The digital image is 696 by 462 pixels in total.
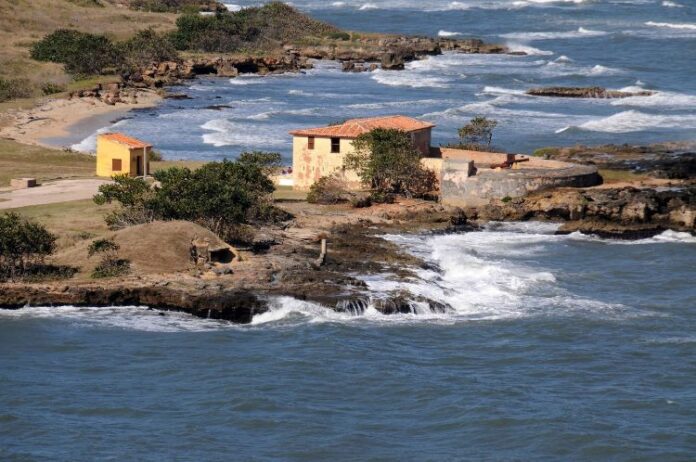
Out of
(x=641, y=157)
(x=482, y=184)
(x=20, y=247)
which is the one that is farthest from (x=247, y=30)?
(x=20, y=247)

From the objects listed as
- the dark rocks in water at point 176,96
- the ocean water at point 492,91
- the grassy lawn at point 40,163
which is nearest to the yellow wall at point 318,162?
the grassy lawn at point 40,163

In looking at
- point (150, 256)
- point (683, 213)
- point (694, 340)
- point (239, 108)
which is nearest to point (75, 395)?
point (150, 256)

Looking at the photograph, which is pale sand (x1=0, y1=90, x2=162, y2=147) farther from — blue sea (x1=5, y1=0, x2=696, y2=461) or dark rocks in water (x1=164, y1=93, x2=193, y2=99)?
blue sea (x1=5, y1=0, x2=696, y2=461)

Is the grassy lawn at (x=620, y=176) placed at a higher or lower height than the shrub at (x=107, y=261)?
higher

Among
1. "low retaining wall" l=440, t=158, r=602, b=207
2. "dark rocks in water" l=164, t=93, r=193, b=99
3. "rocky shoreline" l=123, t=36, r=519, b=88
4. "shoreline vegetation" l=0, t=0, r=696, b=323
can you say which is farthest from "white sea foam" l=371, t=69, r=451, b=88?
"low retaining wall" l=440, t=158, r=602, b=207

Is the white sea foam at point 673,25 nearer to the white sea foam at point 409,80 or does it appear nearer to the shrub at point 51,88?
the white sea foam at point 409,80

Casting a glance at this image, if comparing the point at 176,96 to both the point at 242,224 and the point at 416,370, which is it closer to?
the point at 242,224

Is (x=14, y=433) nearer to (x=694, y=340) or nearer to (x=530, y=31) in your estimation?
(x=694, y=340)
